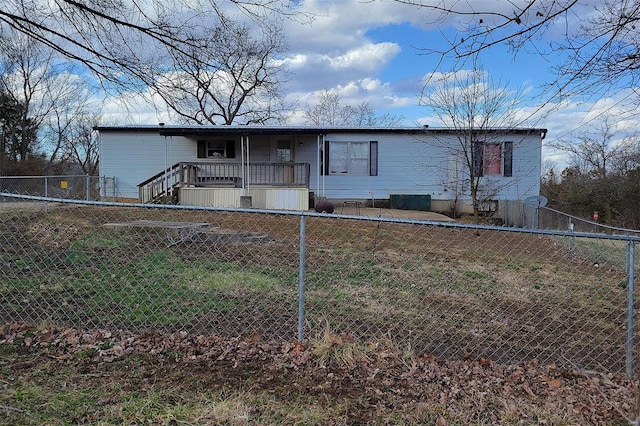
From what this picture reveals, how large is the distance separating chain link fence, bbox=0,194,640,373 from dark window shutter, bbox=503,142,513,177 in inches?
287

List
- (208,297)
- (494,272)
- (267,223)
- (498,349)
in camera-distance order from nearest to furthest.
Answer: (498,349) < (208,297) < (494,272) < (267,223)

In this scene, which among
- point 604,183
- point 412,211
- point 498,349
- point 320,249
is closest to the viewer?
point 498,349

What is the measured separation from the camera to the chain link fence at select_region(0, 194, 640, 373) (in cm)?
409

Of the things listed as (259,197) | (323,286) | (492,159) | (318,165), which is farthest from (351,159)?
(323,286)

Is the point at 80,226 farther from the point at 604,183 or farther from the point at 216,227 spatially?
the point at 604,183

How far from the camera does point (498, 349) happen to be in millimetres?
4047

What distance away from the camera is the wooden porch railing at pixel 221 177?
604 inches

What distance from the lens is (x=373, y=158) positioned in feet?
56.5

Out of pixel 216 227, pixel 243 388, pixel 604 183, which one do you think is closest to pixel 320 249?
pixel 216 227

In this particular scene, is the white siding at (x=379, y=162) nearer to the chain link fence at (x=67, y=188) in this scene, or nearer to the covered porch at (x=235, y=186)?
the chain link fence at (x=67, y=188)

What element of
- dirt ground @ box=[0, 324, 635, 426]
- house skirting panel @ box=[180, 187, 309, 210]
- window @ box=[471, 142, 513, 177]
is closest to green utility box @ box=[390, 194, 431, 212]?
window @ box=[471, 142, 513, 177]

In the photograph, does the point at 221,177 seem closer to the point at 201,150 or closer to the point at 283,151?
the point at 201,150

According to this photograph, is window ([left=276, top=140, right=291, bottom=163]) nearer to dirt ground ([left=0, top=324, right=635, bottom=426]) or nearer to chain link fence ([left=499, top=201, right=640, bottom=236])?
chain link fence ([left=499, top=201, right=640, bottom=236])

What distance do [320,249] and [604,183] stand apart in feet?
68.7
